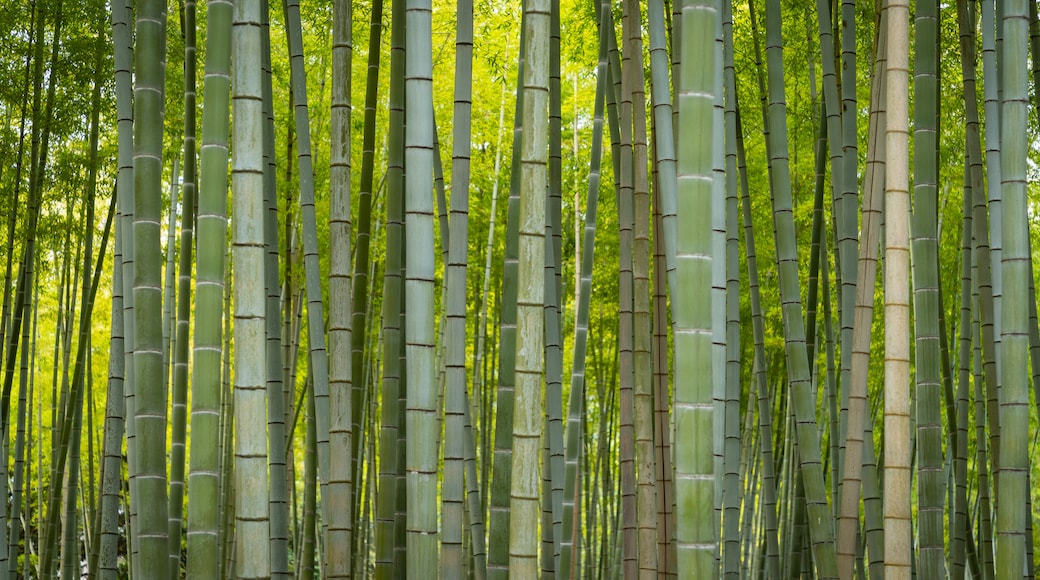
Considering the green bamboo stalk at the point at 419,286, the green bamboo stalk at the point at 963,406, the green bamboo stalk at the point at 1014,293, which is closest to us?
the green bamboo stalk at the point at 419,286

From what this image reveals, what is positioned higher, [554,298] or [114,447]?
[554,298]

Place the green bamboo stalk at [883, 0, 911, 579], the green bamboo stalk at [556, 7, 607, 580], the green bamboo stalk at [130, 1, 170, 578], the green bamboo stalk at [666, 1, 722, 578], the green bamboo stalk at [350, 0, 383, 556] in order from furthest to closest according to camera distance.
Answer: the green bamboo stalk at [556, 7, 607, 580] → the green bamboo stalk at [350, 0, 383, 556] → the green bamboo stalk at [130, 1, 170, 578] → the green bamboo stalk at [883, 0, 911, 579] → the green bamboo stalk at [666, 1, 722, 578]

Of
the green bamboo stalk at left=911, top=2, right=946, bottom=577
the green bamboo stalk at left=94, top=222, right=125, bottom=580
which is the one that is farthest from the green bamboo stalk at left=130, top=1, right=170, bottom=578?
the green bamboo stalk at left=911, top=2, right=946, bottom=577

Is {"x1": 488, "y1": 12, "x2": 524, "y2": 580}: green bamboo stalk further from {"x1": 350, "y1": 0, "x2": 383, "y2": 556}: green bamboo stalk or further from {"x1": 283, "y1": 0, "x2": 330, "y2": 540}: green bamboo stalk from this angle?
{"x1": 283, "y1": 0, "x2": 330, "y2": 540}: green bamboo stalk

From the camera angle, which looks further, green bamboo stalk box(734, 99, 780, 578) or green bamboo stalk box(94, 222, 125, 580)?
green bamboo stalk box(734, 99, 780, 578)

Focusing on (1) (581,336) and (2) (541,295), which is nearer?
(2) (541,295)

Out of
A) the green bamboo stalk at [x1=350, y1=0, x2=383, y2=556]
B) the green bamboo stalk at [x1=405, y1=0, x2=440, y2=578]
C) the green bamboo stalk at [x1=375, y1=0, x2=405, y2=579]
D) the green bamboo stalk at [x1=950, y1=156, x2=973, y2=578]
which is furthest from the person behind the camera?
the green bamboo stalk at [x1=950, y1=156, x2=973, y2=578]

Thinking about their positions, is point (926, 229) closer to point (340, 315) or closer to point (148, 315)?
point (340, 315)

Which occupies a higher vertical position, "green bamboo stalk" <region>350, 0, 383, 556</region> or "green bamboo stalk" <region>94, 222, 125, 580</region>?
"green bamboo stalk" <region>350, 0, 383, 556</region>

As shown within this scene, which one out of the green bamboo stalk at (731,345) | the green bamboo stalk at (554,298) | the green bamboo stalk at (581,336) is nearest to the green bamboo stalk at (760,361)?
the green bamboo stalk at (731,345)

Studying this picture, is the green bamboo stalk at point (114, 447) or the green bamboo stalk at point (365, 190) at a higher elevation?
the green bamboo stalk at point (365, 190)

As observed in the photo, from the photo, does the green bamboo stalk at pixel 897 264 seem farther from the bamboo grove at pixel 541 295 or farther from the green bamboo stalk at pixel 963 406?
the green bamboo stalk at pixel 963 406

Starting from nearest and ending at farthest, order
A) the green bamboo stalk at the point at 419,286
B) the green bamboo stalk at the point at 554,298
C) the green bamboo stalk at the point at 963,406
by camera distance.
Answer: the green bamboo stalk at the point at 419,286, the green bamboo stalk at the point at 554,298, the green bamboo stalk at the point at 963,406

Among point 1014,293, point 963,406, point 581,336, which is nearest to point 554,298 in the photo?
point 581,336
